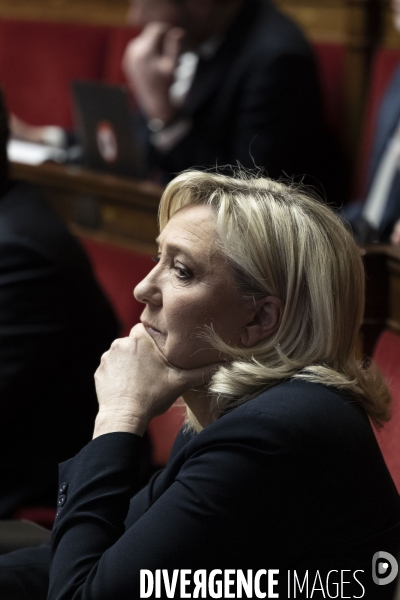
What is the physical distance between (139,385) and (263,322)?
190 mm

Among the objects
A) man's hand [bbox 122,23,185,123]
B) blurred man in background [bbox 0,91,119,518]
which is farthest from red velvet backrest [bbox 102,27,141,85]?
blurred man in background [bbox 0,91,119,518]

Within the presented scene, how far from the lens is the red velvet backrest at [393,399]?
1.50m

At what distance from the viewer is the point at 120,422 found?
1.23m

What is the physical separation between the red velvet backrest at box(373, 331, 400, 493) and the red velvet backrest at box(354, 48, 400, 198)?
5.59ft

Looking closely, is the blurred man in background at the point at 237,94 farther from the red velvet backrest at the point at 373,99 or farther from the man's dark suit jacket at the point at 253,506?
the man's dark suit jacket at the point at 253,506

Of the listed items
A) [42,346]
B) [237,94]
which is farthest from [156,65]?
[42,346]

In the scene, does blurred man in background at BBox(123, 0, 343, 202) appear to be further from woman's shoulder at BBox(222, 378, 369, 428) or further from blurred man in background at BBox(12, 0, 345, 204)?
woman's shoulder at BBox(222, 378, 369, 428)

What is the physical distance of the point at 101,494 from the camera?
1.18 m

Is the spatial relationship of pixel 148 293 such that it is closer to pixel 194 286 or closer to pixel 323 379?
pixel 194 286

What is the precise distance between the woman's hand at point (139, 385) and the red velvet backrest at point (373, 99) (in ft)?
6.89

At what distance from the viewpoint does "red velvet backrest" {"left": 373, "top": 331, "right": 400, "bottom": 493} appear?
4.91 ft

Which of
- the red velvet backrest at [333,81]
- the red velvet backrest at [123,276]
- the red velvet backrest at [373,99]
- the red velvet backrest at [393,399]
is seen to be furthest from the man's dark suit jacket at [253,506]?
the red velvet backrest at [333,81]

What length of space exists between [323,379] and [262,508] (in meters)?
0.19

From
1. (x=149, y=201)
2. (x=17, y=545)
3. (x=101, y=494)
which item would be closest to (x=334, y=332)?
(x=101, y=494)
